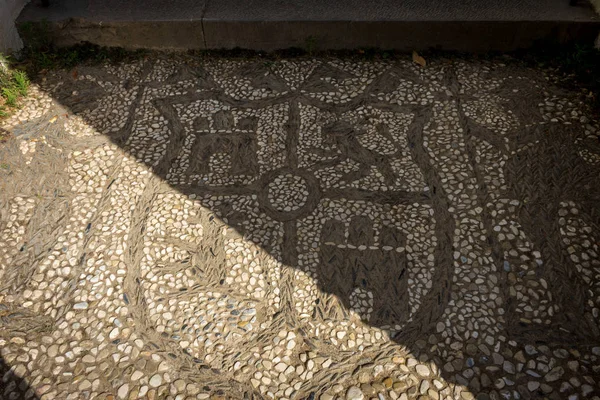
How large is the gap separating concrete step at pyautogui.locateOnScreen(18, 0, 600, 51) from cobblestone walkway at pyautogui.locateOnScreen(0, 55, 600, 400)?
26cm

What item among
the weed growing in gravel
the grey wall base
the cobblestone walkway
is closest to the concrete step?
the grey wall base

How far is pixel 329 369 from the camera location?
8.40ft

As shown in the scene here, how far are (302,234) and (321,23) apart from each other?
6.94 ft

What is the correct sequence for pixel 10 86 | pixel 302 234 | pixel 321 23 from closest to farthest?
pixel 302 234 → pixel 10 86 → pixel 321 23

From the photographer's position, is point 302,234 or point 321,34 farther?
point 321,34

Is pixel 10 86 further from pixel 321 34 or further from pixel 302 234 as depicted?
pixel 302 234

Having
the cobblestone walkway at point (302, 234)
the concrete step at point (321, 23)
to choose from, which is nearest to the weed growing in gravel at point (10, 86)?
the cobblestone walkway at point (302, 234)

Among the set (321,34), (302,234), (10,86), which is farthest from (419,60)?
(10,86)

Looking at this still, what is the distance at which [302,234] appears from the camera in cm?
315

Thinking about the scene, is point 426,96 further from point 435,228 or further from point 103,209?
point 103,209

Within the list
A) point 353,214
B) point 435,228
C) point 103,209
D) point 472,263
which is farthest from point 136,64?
point 472,263

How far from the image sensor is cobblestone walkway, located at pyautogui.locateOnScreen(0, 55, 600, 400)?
2.57m

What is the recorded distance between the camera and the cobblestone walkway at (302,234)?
8.44 ft

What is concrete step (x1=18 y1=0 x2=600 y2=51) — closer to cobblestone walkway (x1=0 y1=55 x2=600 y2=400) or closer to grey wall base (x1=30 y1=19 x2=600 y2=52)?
grey wall base (x1=30 y1=19 x2=600 y2=52)
